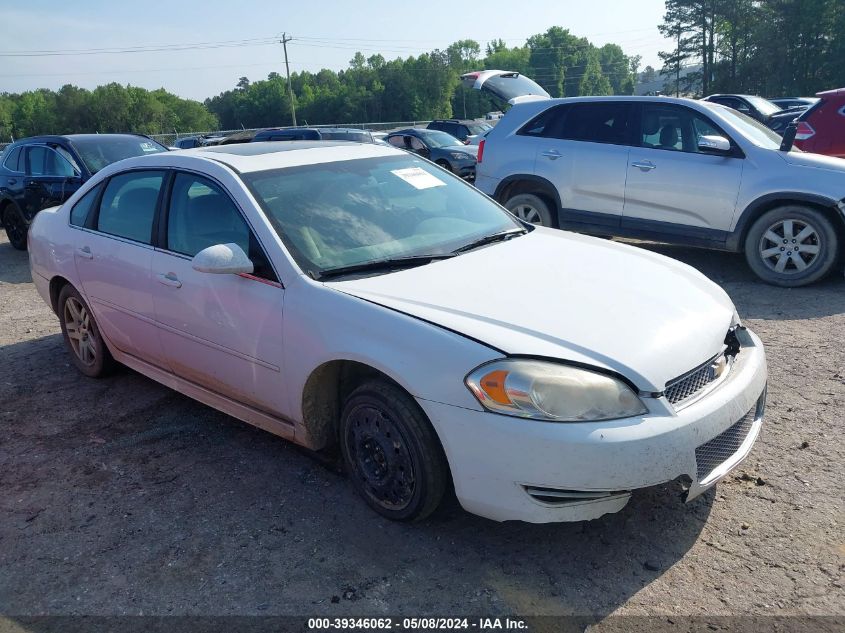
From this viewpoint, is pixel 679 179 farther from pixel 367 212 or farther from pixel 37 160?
pixel 37 160

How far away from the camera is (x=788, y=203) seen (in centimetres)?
665

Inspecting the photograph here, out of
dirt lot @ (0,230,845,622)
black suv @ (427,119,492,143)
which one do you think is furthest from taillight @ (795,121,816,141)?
black suv @ (427,119,492,143)

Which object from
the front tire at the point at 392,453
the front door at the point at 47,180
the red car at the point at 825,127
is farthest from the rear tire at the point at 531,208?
the front door at the point at 47,180

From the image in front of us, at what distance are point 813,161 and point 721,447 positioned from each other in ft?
16.0

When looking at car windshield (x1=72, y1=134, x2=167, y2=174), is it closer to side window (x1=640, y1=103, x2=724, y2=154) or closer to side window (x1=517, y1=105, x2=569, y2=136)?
side window (x1=517, y1=105, x2=569, y2=136)

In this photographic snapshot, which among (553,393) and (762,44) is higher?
(762,44)

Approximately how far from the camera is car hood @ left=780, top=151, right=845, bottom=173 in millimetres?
6516

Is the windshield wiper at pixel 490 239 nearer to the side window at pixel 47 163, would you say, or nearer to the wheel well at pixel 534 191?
the wheel well at pixel 534 191

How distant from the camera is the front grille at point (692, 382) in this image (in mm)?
2711

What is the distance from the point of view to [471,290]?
3.13 m

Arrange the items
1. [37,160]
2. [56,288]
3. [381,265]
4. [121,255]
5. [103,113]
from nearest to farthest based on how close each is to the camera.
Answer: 1. [381,265]
2. [121,255]
3. [56,288]
4. [37,160]
5. [103,113]

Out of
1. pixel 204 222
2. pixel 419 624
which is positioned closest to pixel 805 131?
pixel 204 222

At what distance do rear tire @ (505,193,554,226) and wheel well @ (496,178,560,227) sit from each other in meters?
0.05

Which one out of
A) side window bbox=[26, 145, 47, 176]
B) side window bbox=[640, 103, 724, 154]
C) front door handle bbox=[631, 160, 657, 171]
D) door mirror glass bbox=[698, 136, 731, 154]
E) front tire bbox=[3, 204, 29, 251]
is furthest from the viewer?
front tire bbox=[3, 204, 29, 251]
